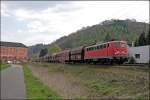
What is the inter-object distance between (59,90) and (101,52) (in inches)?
768

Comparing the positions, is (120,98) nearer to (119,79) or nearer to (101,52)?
(119,79)

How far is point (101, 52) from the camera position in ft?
128

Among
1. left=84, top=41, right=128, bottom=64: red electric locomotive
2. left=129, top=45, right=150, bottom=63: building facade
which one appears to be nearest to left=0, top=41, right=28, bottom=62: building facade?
left=129, top=45, right=150, bottom=63: building facade

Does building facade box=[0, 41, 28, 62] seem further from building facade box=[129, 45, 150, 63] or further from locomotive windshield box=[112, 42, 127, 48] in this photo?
locomotive windshield box=[112, 42, 127, 48]

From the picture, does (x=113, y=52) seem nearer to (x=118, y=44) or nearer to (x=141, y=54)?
(x=118, y=44)

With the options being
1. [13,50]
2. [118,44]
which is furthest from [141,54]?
[13,50]

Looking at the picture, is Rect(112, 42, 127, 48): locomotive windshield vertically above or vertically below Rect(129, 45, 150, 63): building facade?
above

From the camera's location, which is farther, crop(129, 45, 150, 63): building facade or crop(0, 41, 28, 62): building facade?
crop(0, 41, 28, 62): building facade

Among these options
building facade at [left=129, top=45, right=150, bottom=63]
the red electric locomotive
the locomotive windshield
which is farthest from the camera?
building facade at [left=129, top=45, right=150, bottom=63]

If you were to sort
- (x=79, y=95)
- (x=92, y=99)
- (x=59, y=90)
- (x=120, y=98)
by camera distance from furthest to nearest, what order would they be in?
(x=59, y=90), (x=79, y=95), (x=92, y=99), (x=120, y=98)

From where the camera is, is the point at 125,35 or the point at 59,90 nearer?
the point at 59,90

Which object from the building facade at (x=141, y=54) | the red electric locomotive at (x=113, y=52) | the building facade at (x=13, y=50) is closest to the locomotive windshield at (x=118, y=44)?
the red electric locomotive at (x=113, y=52)

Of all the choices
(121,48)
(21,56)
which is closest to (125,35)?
(21,56)

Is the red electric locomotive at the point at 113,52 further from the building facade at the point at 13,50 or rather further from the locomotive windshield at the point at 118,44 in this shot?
the building facade at the point at 13,50
